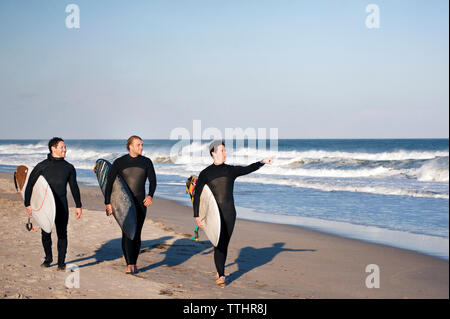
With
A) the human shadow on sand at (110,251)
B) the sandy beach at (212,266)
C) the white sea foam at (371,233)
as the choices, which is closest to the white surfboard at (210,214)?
the sandy beach at (212,266)

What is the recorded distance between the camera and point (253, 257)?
22.4 ft

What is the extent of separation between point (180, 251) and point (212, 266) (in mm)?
985

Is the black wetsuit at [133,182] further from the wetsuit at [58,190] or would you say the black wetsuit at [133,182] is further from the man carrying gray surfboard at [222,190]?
the man carrying gray surfboard at [222,190]

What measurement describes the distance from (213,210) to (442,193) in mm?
11263

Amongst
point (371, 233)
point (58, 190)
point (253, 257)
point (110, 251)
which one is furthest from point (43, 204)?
point (371, 233)

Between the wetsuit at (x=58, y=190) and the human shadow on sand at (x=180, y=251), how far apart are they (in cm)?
101

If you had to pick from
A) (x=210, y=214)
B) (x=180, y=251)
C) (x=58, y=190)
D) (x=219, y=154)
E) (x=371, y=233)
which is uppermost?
(x=219, y=154)

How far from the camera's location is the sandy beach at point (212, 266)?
4875mm

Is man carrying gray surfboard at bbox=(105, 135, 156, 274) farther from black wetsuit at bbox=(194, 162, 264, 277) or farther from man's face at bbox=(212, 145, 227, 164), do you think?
man's face at bbox=(212, 145, 227, 164)

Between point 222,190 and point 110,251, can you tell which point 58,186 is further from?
point 222,190

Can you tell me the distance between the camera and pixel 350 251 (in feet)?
23.9

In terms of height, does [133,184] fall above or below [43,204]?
above

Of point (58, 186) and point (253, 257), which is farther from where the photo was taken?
point (253, 257)

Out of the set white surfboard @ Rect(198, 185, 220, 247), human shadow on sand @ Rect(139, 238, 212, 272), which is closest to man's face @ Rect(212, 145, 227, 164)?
white surfboard @ Rect(198, 185, 220, 247)
